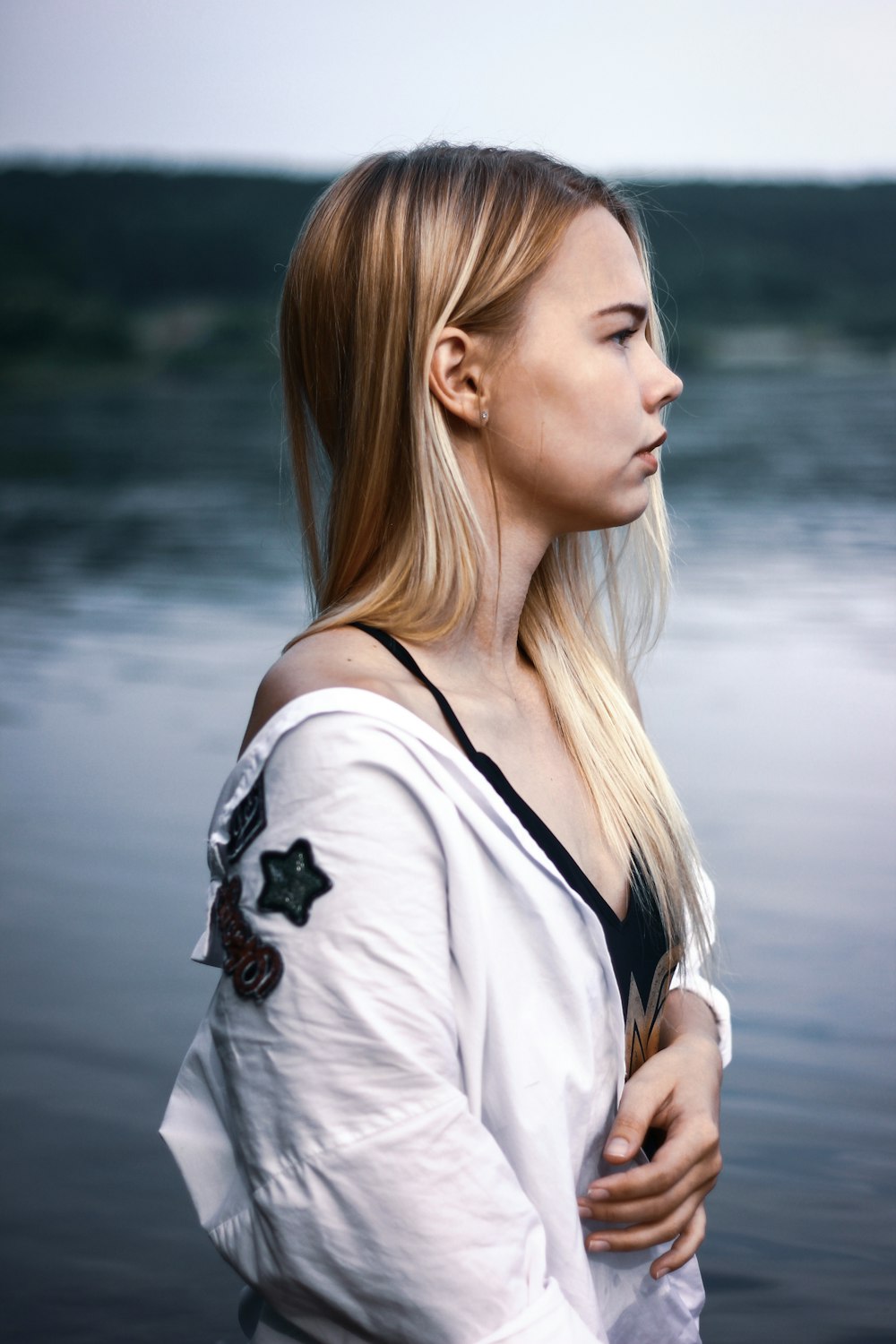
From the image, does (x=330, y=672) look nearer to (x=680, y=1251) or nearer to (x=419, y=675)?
(x=419, y=675)

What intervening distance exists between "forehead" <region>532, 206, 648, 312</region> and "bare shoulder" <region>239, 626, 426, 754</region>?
0.24 metres

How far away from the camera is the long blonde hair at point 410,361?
2.67 feet

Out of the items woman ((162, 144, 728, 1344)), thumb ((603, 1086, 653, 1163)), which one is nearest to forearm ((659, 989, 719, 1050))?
woman ((162, 144, 728, 1344))

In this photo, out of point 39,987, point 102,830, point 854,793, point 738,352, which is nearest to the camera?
point 39,987

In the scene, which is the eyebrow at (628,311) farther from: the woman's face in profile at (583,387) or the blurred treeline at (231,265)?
the blurred treeline at (231,265)

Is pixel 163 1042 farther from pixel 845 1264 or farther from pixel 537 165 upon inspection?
pixel 537 165

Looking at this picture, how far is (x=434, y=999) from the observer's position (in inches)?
25.5

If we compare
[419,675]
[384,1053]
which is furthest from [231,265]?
[384,1053]

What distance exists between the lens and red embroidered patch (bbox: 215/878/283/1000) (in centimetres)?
64

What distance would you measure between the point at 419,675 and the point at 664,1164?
1.02 ft

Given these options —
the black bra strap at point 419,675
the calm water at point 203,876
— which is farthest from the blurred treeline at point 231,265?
the black bra strap at point 419,675

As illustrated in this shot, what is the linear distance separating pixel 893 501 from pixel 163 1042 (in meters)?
5.54

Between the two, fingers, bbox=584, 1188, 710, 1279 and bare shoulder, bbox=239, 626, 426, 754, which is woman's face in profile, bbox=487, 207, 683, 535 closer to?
bare shoulder, bbox=239, 626, 426, 754

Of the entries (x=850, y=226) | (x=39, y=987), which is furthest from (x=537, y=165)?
(x=850, y=226)
